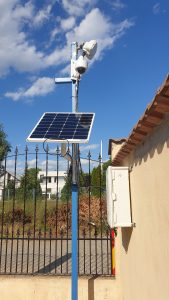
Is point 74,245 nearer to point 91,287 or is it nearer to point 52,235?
point 91,287

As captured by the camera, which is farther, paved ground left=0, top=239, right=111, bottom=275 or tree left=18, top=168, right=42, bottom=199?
tree left=18, top=168, right=42, bottom=199

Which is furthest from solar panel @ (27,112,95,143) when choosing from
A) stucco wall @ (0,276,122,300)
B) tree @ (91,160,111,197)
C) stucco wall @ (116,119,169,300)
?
stucco wall @ (0,276,122,300)

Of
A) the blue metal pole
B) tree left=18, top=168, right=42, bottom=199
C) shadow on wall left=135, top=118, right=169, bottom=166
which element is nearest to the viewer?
shadow on wall left=135, top=118, right=169, bottom=166

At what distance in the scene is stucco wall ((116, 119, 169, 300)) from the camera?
Result: 2.41m

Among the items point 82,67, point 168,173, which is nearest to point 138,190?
point 168,173

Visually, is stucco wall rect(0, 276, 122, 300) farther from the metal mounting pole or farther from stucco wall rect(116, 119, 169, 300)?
stucco wall rect(116, 119, 169, 300)

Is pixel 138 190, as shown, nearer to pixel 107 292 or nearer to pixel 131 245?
pixel 131 245

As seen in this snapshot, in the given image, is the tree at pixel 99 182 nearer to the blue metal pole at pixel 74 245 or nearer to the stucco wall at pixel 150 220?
the blue metal pole at pixel 74 245

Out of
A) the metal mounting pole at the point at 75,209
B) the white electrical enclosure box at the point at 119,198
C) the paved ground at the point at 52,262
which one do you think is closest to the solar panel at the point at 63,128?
the metal mounting pole at the point at 75,209

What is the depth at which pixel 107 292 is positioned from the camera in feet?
16.7

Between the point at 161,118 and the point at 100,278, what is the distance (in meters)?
3.70

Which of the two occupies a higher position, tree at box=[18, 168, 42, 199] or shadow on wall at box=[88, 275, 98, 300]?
tree at box=[18, 168, 42, 199]

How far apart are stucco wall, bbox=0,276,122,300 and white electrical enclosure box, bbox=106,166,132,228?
5.54ft

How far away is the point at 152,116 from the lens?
239cm
